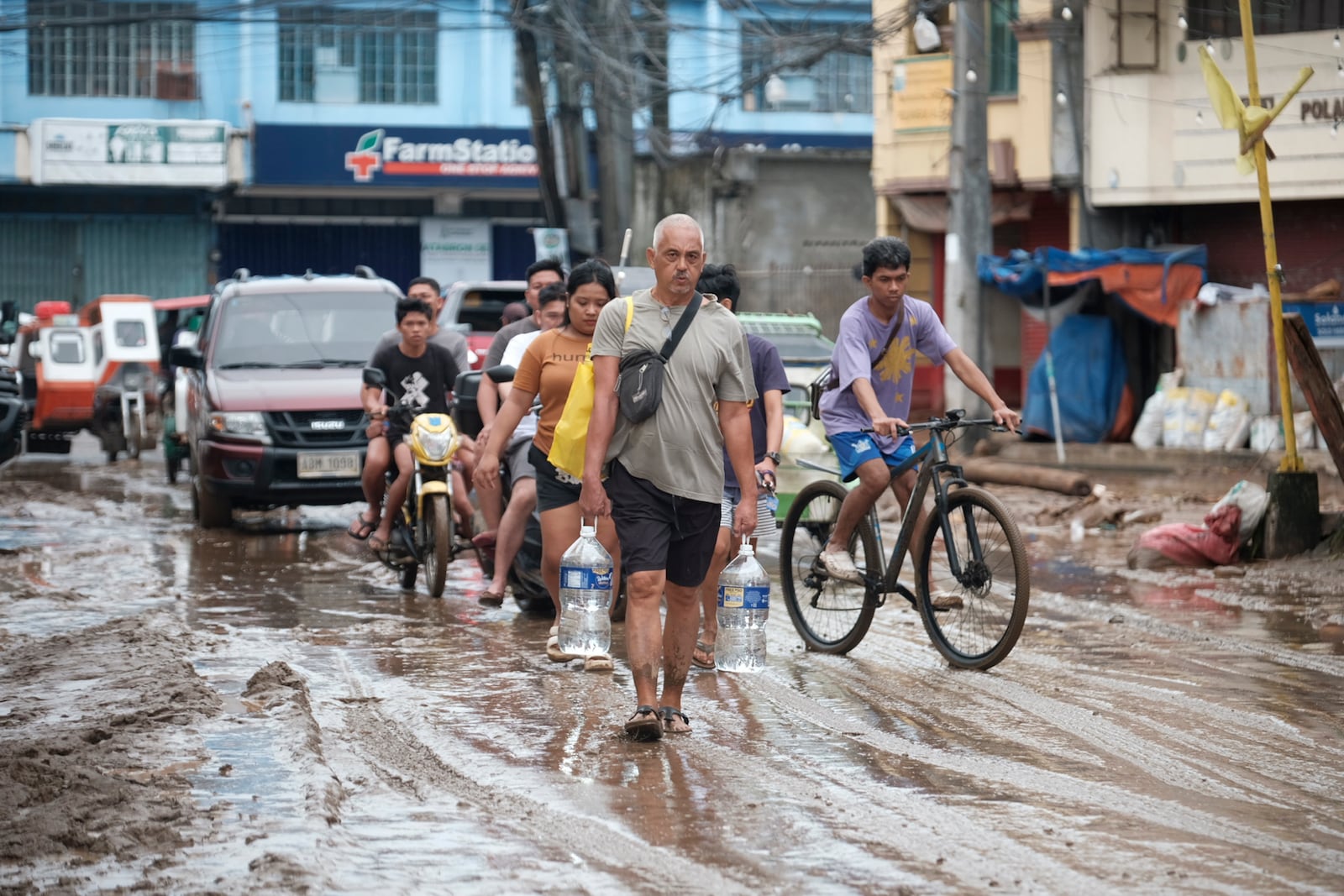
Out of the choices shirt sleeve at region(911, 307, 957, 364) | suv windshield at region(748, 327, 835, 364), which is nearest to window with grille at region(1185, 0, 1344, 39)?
suv windshield at region(748, 327, 835, 364)

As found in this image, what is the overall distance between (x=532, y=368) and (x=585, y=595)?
62.4 inches

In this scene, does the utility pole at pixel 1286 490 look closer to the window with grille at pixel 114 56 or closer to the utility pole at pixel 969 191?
the utility pole at pixel 969 191

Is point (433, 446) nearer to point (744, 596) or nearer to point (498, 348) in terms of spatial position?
point (498, 348)

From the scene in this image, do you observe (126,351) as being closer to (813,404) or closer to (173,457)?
(173,457)

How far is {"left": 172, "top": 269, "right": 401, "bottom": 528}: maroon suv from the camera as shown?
1459cm

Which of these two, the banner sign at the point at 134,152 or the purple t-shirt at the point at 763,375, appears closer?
the purple t-shirt at the point at 763,375

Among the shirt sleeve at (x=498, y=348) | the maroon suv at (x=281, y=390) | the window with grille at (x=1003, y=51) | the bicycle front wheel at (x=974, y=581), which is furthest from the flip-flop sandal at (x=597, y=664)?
the window with grille at (x=1003, y=51)

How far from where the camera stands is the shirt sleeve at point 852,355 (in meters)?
8.51

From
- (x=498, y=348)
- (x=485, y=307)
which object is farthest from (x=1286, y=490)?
(x=485, y=307)

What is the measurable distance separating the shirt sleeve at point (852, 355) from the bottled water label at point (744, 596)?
1.49 metres

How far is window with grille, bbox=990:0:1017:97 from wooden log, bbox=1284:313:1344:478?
47.6ft

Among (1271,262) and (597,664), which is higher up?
(1271,262)

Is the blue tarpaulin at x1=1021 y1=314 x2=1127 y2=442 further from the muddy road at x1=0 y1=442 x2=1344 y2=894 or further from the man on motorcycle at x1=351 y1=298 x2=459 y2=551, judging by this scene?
the man on motorcycle at x1=351 y1=298 x2=459 y2=551

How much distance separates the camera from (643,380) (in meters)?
6.55
